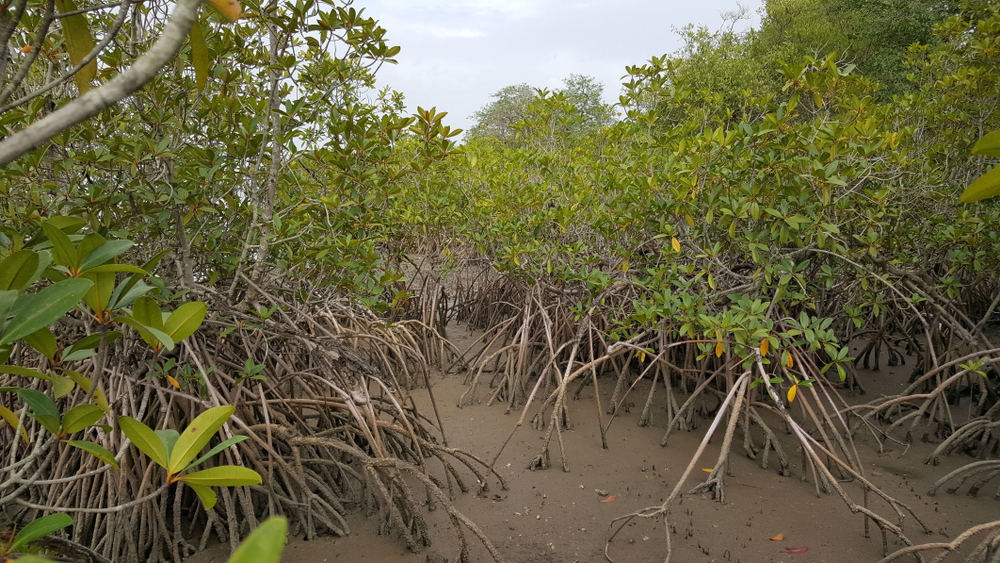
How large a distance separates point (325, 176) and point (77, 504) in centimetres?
173

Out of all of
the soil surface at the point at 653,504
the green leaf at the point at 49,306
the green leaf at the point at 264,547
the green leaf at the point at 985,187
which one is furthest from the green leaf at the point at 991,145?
the soil surface at the point at 653,504

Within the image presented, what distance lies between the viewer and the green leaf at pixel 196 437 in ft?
2.45

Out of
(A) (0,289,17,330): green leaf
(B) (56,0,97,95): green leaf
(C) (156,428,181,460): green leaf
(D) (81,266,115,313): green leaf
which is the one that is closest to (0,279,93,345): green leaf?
(A) (0,289,17,330): green leaf

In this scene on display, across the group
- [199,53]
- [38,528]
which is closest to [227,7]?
[199,53]

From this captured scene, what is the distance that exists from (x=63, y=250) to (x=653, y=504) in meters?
2.58

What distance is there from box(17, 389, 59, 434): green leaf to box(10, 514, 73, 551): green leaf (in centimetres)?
13

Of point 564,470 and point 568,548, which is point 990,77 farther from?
point 568,548

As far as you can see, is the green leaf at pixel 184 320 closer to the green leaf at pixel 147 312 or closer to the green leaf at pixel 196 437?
the green leaf at pixel 147 312

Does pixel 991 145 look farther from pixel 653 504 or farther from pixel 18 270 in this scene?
pixel 653 504

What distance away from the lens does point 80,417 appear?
91cm

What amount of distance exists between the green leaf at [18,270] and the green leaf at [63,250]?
3 cm

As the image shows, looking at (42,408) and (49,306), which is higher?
(49,306)

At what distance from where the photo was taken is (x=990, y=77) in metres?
3.44

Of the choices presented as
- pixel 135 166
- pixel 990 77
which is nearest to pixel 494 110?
pixel 990 77
